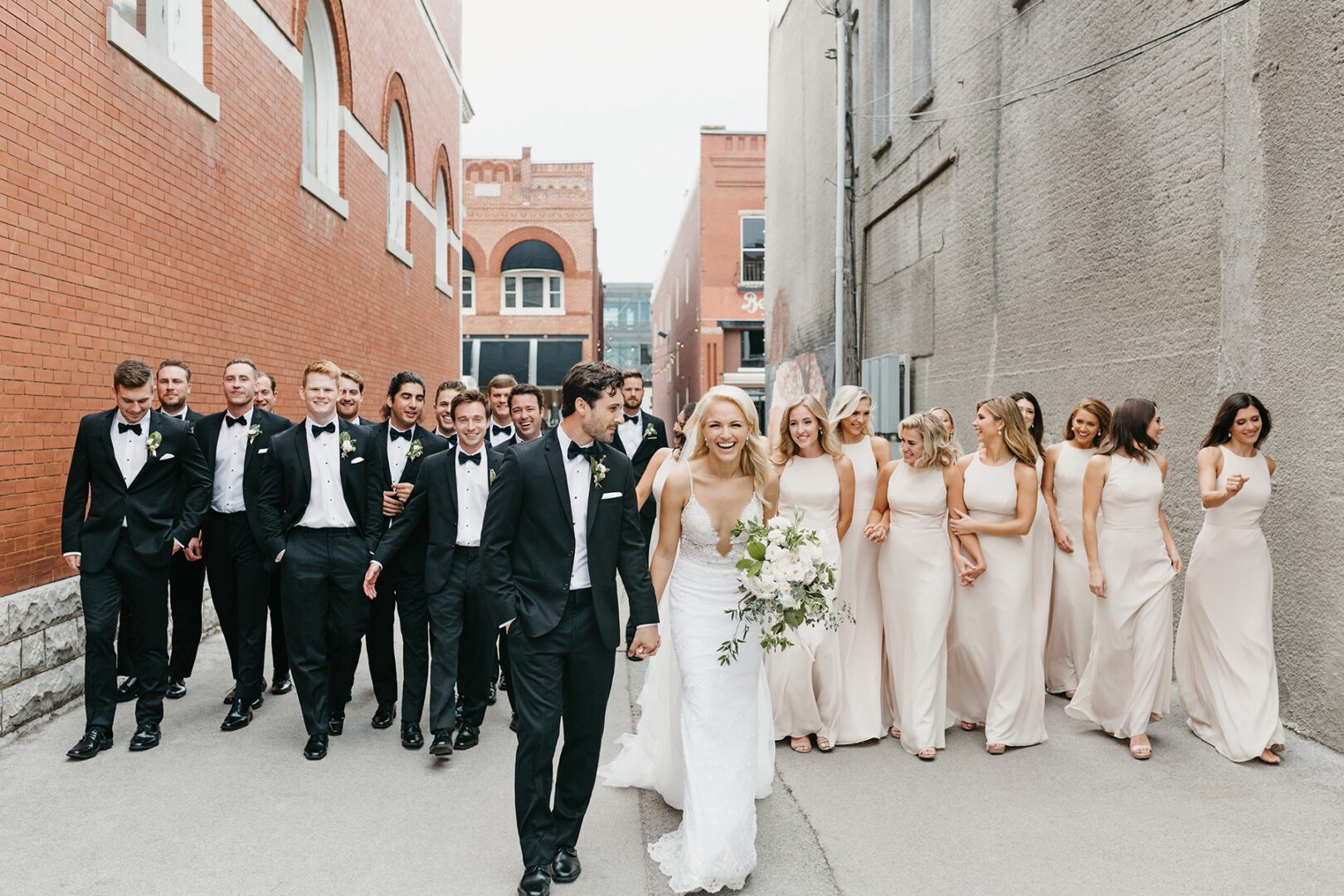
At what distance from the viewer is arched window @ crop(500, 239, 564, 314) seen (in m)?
40.8

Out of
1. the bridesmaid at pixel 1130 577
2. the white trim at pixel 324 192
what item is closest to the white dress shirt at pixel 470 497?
the bridesmaid at pixel 1130 577

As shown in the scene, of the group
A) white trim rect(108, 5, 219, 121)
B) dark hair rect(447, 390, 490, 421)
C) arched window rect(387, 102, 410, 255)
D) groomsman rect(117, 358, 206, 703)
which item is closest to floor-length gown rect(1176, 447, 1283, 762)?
dark hair rect(447, 390, 490, 421)

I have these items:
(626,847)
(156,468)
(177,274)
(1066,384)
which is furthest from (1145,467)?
(177,274)

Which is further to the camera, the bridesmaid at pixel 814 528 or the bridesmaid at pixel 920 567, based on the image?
the bridesmaid at pixel 920 567

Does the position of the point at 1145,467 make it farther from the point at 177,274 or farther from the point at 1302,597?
the point at 177,274

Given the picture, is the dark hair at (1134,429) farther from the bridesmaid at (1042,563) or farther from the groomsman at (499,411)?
the groomsman at (499,411)

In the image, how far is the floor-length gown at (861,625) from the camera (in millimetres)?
6262

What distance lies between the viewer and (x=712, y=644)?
14.6 feet

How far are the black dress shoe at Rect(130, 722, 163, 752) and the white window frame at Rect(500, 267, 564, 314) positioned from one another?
35.3 m

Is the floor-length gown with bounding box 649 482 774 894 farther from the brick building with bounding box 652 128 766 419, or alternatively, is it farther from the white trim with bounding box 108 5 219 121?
the brick building with bounding box 652 128 766 419

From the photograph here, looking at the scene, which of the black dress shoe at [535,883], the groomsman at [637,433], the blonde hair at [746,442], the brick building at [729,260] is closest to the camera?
the black dress shoe at [535,883]

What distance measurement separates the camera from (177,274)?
8.80 meters

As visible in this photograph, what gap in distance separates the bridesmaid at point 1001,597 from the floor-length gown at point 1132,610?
16.8 inches

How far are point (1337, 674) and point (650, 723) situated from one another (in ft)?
13.6
